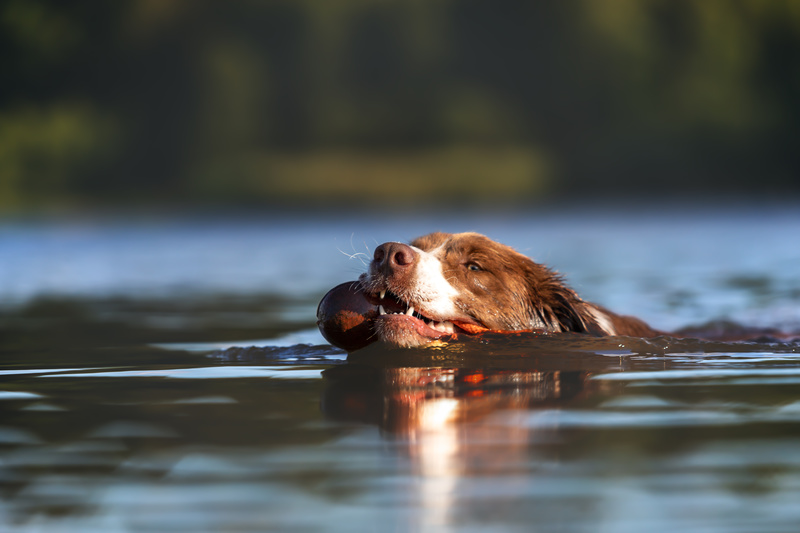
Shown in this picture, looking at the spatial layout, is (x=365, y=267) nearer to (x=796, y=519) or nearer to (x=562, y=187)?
(x=796, y=519)

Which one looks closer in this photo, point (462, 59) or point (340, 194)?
point (340, 194)

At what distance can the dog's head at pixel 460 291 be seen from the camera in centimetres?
621

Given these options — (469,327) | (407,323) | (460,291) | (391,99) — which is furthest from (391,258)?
(391,99)

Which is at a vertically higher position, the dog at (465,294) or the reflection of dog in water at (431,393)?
the dog at (465,294)

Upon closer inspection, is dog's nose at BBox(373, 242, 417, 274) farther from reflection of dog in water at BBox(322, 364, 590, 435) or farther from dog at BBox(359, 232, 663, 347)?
reflection of dog in water at BBox(322, 364, 590, 435)

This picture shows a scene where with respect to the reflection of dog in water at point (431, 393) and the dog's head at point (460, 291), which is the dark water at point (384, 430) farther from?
the dog's head at point (460, 291)

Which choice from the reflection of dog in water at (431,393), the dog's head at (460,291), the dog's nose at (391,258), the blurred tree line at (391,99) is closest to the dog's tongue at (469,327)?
the dog's head at (460,291)

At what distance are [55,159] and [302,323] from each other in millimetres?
61364

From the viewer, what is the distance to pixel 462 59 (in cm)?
7988

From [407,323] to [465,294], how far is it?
2.23 feet

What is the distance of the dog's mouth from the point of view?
6145mm

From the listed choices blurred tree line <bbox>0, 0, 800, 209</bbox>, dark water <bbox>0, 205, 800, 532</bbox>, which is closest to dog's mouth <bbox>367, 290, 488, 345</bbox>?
dark water <bbox>0, 205, 800, 532</bbox>

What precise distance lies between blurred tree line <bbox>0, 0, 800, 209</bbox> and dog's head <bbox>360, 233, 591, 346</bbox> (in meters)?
55.2

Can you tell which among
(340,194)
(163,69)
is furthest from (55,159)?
(340,194)
